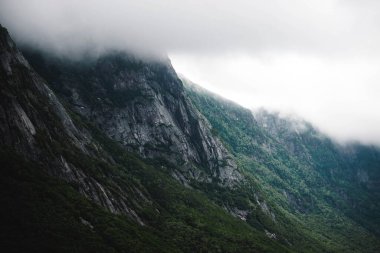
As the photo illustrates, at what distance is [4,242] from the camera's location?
19225cm

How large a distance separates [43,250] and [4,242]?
53.2 ft

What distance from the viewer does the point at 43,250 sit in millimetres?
199625
